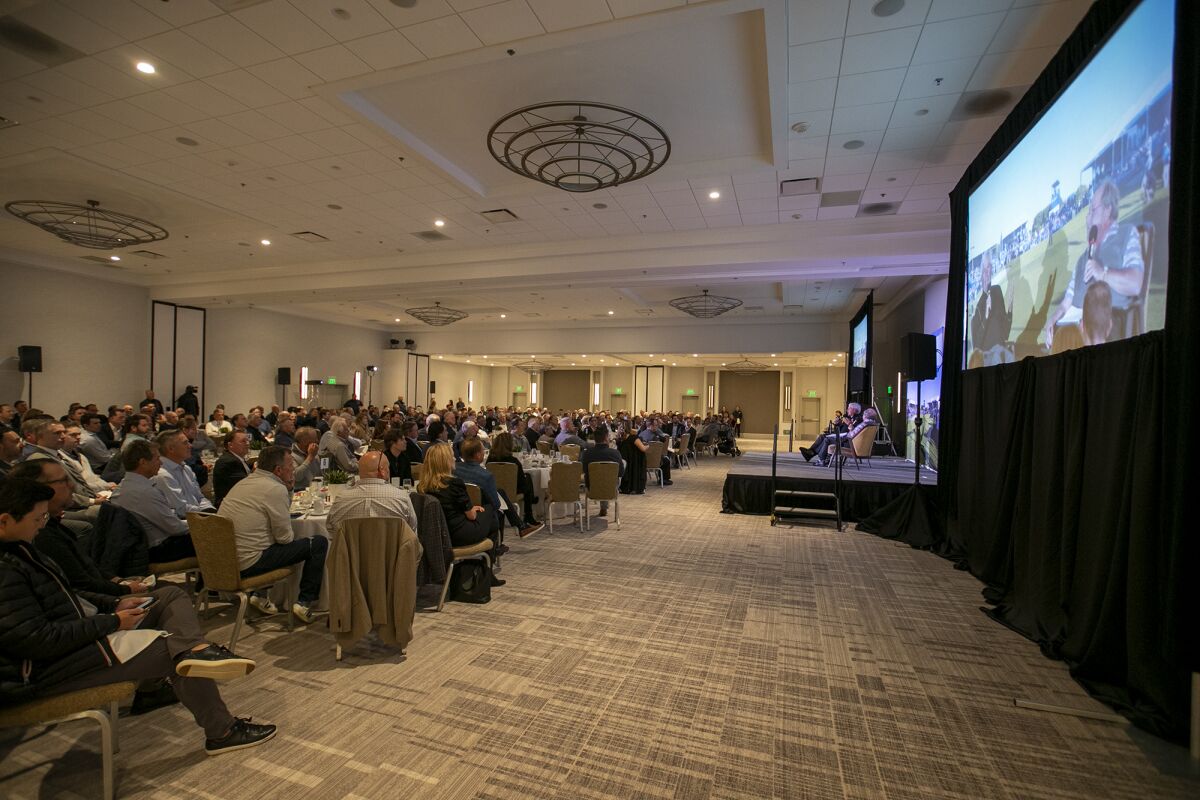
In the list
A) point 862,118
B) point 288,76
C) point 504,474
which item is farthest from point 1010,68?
point 288,76

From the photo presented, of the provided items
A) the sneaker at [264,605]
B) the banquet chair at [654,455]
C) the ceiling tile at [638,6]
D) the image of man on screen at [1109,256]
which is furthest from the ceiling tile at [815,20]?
the banquet chair at [654,455]

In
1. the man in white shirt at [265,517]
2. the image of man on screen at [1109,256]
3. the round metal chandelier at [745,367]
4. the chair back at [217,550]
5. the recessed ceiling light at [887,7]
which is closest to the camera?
the image of man on screen at [1109,256]

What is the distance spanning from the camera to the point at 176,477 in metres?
4.50

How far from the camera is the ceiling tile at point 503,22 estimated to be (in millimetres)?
4184

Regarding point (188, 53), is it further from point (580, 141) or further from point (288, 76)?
point (580, 141)

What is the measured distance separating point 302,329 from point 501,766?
19.9 m

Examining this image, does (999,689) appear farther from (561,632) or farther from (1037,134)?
(1037,134)

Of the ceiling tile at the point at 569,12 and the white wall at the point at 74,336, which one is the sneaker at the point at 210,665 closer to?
the ceiling tile at the point at 569,12

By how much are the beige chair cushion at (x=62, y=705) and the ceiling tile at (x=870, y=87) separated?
6350 mm

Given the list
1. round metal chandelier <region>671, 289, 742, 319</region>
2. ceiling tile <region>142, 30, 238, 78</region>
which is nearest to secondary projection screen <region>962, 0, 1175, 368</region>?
ceiling tile <region>142, 30, 238, 78</region>

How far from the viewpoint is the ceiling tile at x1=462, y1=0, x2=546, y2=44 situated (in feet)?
13.7

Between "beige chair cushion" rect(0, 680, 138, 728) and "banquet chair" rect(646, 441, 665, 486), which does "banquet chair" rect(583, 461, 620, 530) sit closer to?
"banquet chair" rect(646, 441, 665, 486)

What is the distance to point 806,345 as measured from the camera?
60.2ft

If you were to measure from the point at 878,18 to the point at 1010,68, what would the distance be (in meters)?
1.59
